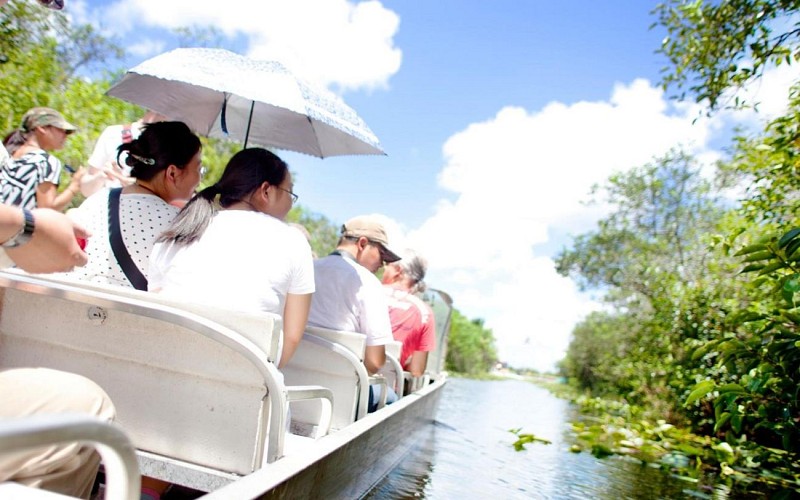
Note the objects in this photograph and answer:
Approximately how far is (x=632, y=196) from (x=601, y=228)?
197cm

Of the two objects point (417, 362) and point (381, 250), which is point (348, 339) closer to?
point (381, 250)

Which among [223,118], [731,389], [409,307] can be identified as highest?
[223,118]

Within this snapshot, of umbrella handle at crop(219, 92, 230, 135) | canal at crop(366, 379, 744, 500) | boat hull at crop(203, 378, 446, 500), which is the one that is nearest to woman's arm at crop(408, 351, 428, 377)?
boat hull at crop(203, 378, 446, 500)

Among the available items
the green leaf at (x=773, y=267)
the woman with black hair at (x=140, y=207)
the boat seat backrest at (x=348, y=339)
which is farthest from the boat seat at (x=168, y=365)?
the green leaf at (x=773, y=267)

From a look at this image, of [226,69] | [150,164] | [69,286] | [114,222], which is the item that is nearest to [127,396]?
[69,286]

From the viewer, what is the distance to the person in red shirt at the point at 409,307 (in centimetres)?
629

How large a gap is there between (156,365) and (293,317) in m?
0.83

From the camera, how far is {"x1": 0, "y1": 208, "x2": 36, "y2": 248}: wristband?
1.40 meters

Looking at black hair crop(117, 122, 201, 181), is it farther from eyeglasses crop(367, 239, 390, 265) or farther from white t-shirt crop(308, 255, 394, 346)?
eyeglasses crop(367, 239, 390, 265)

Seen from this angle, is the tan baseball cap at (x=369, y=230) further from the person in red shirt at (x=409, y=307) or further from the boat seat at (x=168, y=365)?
the boat seat at (x=168, y=365)

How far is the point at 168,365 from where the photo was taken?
2393 mm

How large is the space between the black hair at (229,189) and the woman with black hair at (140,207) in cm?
17

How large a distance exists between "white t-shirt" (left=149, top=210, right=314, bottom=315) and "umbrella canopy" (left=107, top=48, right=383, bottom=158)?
45.4 inches

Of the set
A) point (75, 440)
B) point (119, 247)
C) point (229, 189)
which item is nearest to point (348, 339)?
point (229, 189)
